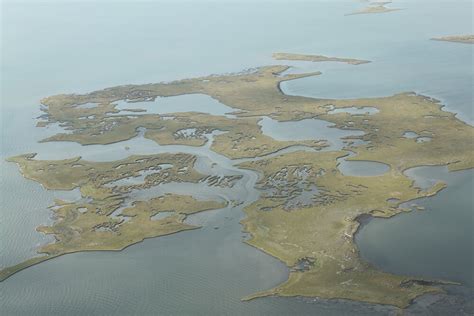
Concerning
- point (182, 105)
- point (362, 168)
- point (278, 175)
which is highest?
point (182, 105)

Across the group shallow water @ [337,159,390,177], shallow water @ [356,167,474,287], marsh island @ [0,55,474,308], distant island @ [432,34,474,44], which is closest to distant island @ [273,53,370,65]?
marsh island @ [0,55,474,308]

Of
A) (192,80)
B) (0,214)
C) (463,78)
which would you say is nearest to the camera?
(0,214)

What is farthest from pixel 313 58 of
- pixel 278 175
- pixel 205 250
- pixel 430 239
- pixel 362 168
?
pixel 205 250

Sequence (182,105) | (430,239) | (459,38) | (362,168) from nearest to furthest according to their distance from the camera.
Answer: (430,239)
(362,168)
(182,105)
(459,38)

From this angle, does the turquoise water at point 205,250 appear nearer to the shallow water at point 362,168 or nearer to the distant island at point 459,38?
the shallow water at point 362,168

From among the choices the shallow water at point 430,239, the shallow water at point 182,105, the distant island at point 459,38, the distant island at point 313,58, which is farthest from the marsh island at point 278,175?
the distant island at point 459,38

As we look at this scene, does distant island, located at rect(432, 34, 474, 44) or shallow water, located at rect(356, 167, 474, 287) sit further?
distant island, located at rect(432, 34, 474, 44)

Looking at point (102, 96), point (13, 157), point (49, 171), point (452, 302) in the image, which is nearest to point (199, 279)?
point (452, 302)

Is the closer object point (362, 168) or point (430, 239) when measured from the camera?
point (430, 239)

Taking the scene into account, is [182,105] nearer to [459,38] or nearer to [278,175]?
[278,175]

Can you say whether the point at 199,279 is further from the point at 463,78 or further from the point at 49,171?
the point at 463,78

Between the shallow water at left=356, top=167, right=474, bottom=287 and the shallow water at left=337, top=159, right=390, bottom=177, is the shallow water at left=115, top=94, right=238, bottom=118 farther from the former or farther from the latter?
the shallow water at left=356, top=167, right=474, bottom=287
